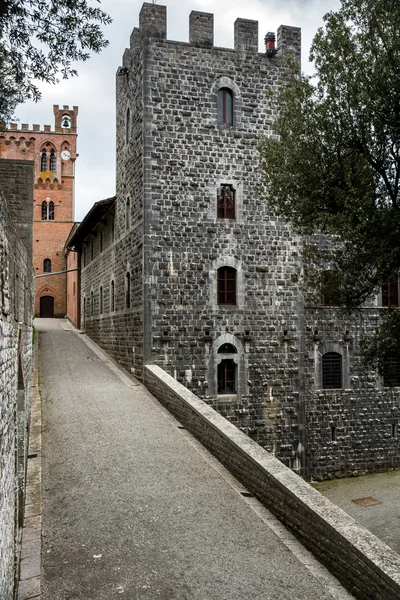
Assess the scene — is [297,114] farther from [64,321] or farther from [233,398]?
[64,321]

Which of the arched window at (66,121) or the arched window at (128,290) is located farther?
the arched window at (66,121)

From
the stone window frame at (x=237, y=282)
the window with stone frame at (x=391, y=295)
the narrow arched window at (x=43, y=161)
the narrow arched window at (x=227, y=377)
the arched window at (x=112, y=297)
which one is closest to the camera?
the narrow arched window at (x=227, y=377)

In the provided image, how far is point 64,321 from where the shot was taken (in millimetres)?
35719

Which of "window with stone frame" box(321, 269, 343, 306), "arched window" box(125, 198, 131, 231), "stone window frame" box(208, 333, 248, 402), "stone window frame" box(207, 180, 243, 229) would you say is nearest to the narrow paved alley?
"stone window frame" box(208, 333, 248, 402)

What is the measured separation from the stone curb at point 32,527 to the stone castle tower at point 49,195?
2916cm

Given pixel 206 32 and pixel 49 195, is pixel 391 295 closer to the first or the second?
pixel 206 32

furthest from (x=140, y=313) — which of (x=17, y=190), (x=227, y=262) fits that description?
(x=17, y=190)

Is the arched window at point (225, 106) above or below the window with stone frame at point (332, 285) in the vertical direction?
above

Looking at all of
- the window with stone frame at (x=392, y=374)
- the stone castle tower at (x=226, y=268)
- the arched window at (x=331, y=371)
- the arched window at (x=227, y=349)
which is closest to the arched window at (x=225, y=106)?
the stone castle tower at (x=226, y=268)

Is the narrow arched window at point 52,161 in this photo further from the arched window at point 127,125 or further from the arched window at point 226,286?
the arched window at point 226,286

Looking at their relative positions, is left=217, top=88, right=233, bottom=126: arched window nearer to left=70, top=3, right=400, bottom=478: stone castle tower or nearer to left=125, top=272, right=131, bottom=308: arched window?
left=70, top=3, right=400, bottom=478: stone castle tower

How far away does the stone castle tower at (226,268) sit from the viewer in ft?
53.0

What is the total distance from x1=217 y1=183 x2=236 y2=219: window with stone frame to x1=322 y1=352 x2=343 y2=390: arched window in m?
5.61

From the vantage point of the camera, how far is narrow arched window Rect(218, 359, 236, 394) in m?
16.4
